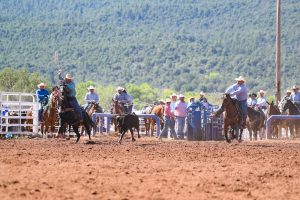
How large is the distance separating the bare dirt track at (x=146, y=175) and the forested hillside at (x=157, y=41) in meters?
99.0

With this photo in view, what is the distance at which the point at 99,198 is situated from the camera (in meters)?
11.4

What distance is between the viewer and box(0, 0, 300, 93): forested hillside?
422ft

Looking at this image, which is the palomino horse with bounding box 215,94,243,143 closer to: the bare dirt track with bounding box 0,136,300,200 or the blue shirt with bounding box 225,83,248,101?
the blue shirt with bounding box 225,83,248,101

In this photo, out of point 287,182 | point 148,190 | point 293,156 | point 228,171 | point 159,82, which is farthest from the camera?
point 159,82

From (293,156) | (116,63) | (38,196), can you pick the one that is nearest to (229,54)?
(116,63)

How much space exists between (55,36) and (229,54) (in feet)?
82.7

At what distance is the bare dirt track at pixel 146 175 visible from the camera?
12.2m

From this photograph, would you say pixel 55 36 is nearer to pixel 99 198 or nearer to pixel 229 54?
pixel 229 54

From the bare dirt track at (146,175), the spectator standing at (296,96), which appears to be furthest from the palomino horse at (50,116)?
the bare dirt track at (146,175)

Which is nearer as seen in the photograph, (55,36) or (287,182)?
(287,182)

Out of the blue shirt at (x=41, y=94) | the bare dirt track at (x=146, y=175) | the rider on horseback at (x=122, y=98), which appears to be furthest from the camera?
the blue shirt at (x=41, y=94)

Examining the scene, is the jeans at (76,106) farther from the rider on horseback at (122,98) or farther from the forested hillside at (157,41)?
the forested hillside at (157,41)

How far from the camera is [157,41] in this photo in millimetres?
144625

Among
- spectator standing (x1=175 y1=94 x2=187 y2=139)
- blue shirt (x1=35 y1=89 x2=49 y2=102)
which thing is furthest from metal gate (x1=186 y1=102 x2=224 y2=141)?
blue shirt (x1=35 y1=89 x2=49 y2=102)
